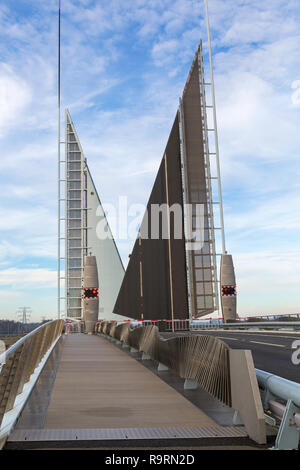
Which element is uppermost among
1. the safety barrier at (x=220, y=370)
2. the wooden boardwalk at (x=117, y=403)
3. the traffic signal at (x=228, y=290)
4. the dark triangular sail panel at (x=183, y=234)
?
the dark triangular sail panel at (x=183, y=234)

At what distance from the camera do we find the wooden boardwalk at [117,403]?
4988 millimetres

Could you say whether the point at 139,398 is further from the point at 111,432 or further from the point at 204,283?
the point at 204,283

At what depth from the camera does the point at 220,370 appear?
5199 mm

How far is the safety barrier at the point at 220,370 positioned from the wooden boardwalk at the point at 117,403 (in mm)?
310

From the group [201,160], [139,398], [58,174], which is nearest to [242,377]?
[139,398]

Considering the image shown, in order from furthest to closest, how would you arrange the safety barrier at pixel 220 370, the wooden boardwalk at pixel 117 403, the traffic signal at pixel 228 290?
1. the traffic signal at pixel 228 290
2. the wooden boardwalk at pixel 117 403
3. the safety barrier at pixel 220 370

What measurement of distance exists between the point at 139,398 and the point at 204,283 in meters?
34.4

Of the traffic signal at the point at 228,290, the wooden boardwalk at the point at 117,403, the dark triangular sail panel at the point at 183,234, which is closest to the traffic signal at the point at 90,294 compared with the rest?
the dark triangular sail panel at the point at 183,234

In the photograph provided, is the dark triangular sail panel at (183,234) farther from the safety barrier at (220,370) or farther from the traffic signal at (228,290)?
the safety barrier at (220,370)

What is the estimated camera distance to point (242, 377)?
4402 mm

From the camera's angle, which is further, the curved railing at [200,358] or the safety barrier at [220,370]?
the curved railing at [200,358]

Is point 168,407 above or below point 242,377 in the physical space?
below

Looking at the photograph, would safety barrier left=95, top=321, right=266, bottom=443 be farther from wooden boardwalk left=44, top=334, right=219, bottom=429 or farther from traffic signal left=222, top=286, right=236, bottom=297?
traffic signal left=222, top=286, right=236, bottom=297

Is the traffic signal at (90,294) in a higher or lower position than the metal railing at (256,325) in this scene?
higher
